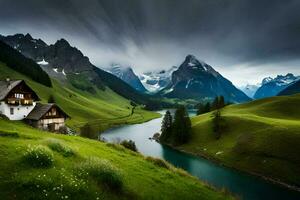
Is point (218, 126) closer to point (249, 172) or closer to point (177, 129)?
point (177, 129)

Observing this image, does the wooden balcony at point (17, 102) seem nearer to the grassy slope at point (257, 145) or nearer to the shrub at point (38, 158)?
the shrub at point (38, 158)

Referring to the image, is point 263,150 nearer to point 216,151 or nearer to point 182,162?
point 216,151

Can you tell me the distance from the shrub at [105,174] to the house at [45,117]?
54.2 metres

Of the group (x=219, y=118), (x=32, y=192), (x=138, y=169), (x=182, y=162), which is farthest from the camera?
(x=219, y=118)

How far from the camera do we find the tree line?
132375 mm

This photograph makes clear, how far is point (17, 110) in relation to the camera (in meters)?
70.8

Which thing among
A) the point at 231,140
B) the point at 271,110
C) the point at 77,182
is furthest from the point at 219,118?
the point at 77,182

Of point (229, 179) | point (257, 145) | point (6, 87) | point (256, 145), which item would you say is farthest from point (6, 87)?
point (257, 145)

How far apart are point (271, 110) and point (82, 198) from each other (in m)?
152

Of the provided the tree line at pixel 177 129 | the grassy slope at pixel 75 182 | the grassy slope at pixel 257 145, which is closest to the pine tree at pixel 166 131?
the tree line at pixel 177 129

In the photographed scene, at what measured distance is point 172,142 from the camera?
5266 inches

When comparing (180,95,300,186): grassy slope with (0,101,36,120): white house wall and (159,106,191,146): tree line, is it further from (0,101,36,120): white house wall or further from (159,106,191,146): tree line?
(0,101,36,120): white house wall

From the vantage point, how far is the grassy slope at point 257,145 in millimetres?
85188

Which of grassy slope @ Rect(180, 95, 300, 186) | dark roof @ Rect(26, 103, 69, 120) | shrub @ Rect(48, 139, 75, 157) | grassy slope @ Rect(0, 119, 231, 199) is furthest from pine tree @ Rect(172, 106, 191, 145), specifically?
shrub @ Rect(48, 139, 75, 157)
